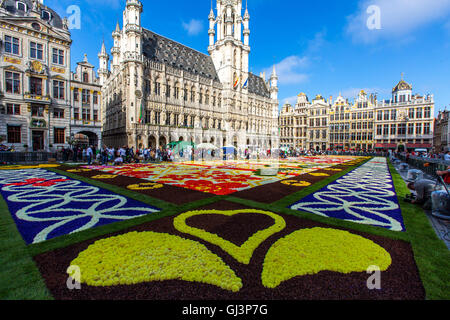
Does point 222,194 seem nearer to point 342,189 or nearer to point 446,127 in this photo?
point 342,189

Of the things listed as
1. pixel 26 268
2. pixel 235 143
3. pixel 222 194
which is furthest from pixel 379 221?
pixel 235 143

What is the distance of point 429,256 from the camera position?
2.79 metres

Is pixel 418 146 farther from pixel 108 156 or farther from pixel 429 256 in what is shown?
pixel 108 156

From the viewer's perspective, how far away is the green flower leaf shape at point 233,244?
279 cm

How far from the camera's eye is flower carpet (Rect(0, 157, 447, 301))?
6.94 feet

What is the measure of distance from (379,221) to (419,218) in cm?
105

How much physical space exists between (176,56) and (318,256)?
42.0m

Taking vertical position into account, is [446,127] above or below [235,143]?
above

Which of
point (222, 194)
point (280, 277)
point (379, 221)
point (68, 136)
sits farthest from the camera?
point (68, 136)

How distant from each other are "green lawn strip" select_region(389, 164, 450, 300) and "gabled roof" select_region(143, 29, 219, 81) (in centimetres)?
3672

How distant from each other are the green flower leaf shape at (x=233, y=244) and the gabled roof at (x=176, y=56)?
34843 millimetres

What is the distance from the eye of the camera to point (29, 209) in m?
4.60

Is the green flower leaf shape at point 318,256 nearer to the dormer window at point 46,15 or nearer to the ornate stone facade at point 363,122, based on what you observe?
the dormer window at point 46,15

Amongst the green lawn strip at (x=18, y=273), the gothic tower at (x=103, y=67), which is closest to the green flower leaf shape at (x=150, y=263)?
the green lawn strip at (x=18, y=273)
